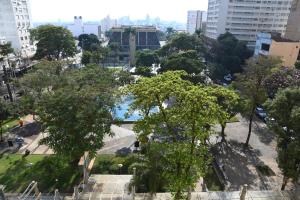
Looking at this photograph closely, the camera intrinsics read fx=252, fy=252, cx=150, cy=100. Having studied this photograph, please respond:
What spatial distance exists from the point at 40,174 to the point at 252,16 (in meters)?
70.7

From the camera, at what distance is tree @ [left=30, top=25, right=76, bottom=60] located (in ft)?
162

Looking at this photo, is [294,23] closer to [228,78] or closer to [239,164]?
[228,78]

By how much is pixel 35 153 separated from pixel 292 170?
68.5ft

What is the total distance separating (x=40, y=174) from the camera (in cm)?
2009

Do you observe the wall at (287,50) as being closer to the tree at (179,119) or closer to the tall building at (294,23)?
the tall building at (294,23)

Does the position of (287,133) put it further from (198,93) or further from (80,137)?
(80,137)

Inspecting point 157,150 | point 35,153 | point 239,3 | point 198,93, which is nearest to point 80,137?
point 157,150

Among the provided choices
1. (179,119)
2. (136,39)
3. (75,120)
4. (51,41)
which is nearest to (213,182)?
(179,119)

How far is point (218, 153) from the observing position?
23.4m

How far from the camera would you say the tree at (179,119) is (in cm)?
1102

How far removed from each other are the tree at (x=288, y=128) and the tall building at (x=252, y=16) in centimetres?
6232

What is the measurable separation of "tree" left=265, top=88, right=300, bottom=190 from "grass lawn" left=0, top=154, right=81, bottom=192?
14.7 meters

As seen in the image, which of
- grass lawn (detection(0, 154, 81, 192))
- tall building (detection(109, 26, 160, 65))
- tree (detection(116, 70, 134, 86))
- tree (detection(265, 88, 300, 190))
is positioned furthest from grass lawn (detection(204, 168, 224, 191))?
tall building (detection(109, 26, 160, 65))

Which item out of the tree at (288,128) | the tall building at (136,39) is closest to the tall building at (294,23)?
the tall building at (136,39)
